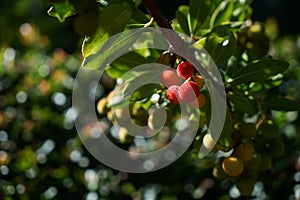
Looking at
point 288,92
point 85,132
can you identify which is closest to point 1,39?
point 85,132

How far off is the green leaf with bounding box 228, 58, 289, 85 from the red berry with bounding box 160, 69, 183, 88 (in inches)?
7.0

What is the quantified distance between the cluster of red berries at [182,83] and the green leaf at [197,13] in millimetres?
190

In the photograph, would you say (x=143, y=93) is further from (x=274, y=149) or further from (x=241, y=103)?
(x=274, y=149)

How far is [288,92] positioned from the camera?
1779 mm

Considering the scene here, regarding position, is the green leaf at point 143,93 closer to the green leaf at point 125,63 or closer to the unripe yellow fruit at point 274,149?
the green leaf at point 125,63

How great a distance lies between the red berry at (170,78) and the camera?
1029 mm

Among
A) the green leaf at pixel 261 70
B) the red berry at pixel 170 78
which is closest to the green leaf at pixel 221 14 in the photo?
the green leaf at pixel 261 70

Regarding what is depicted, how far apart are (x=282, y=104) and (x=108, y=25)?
50 centimetres

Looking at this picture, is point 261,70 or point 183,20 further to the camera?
point 183,20

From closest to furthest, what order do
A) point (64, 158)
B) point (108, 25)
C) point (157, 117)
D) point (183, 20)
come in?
point (108, 25), point (157, 117), point (183, 20), point (64, 158)

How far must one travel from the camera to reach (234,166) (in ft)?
3.63

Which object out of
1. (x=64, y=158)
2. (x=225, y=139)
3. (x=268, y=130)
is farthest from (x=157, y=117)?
(x=64, y=158)

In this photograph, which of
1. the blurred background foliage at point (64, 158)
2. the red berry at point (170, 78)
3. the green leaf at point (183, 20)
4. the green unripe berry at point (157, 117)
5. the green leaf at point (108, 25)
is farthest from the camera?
the blurred background foliage at point (64, 158)

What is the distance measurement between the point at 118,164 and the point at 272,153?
0.55 metres
